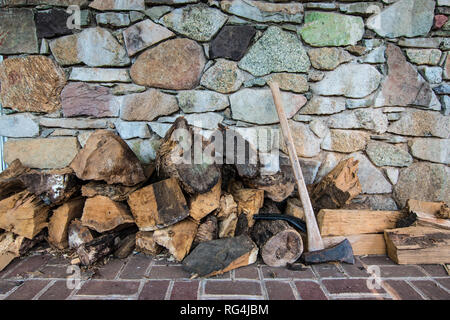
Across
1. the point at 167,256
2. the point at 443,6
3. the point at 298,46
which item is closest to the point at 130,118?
the point at 167,256

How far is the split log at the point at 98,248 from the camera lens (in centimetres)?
196

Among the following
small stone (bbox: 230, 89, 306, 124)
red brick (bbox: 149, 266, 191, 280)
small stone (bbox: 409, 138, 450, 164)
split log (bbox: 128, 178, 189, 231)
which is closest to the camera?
red brick (bbox: 149, 266, 191, 280)

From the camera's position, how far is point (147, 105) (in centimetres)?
256

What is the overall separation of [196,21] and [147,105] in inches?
35.0

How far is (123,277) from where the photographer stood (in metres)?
1.87

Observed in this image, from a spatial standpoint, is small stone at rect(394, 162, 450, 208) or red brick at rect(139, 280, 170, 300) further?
small stone at rect(394, 162, 450, 208)

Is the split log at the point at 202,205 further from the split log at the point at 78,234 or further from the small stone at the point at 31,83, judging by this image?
the small stone at the point at 31,83

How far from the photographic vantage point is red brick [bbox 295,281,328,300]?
5.53 ft

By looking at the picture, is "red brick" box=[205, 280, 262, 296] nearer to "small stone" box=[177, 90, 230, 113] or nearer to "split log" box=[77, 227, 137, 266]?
"split log" box=[77, 227, 137, 266]

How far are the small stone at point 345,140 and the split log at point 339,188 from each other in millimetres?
255

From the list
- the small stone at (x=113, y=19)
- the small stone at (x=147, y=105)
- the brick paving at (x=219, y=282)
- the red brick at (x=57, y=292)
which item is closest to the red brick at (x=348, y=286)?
the brick paving at (x=219, y=282)

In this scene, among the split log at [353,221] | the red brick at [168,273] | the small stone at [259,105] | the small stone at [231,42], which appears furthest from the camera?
the small stone at [259,105]

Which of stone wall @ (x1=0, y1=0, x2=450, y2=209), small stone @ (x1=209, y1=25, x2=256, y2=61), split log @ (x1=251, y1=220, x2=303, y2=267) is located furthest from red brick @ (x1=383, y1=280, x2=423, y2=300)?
small stone @ (x1=209, y1=25, x2=256, y2=61)

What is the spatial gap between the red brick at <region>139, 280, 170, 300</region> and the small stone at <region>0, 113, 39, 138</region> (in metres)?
1.89
